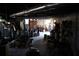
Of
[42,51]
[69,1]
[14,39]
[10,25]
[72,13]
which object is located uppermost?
[69,1]

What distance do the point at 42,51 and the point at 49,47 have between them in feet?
0.39

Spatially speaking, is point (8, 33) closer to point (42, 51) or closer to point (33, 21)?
point (33, 21)

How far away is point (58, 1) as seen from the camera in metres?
2.41

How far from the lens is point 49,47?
2.46 m

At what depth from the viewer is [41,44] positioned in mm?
2455

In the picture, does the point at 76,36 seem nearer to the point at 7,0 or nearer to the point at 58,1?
the point at 58,1

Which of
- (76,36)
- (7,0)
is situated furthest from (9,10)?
(76,36)

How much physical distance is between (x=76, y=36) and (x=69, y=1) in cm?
52

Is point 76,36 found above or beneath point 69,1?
beneath

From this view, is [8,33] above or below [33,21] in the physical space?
below

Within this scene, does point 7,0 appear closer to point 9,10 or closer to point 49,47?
point 9,10

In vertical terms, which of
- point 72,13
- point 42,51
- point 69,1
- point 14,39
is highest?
point 69,1

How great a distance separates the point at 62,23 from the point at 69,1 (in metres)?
0.33

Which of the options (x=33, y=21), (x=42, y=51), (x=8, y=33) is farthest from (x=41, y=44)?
(x=8, y=33)
